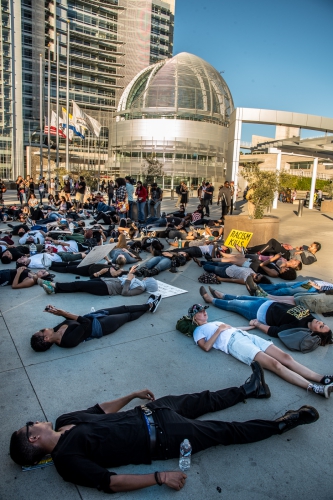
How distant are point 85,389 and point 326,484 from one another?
2.25 metres

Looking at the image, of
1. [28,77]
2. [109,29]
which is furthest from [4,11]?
[109,29]

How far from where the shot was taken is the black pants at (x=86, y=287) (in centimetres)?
624

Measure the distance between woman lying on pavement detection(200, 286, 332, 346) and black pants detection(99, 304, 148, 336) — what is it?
4.32 feet

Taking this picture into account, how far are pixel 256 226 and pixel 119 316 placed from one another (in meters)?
6.96

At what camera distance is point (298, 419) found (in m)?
2.99

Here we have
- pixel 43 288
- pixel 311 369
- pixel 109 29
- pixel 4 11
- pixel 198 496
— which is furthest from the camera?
pixel 109 29

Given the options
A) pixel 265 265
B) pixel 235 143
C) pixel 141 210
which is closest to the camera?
pixel 265 265

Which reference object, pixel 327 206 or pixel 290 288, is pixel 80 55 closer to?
pixel 327 206

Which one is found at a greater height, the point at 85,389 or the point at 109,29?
the point at 109,29

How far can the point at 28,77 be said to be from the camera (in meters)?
65.9

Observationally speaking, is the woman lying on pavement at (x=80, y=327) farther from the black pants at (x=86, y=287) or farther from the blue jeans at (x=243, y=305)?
the blue jeans at (x=243, y=305)

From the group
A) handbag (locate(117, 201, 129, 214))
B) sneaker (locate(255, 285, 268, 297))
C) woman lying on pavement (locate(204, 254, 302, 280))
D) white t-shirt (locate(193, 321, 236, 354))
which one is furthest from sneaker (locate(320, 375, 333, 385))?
handbag (locate(117, 201, 129, 214))

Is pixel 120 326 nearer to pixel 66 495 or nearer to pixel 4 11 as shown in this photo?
pixel 66 495

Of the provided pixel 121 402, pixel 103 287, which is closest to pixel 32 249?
pixel 103 287
